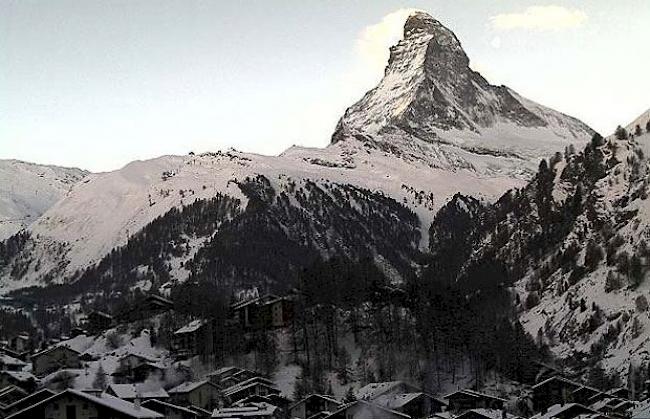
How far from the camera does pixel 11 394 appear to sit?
8319 centimetres

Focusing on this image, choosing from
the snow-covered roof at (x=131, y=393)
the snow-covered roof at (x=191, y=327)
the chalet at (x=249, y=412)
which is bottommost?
the chalet at (x=249, y=412)

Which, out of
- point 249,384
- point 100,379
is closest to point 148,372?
point 100,379

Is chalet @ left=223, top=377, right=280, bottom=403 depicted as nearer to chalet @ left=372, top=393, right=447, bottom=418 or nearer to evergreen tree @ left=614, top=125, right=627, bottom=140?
chalet @ left=372, top=393, right=447, bottom=418

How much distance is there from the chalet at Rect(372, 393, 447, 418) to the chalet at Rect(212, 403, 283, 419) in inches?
355

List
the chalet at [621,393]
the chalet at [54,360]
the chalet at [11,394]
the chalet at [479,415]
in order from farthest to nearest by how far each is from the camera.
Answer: the chalet at [54,360], the chalet at [621,393], the chalet at [11,394], the chalet at [479,415]

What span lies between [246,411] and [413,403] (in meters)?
15.7

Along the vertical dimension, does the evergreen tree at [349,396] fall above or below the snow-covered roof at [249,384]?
below

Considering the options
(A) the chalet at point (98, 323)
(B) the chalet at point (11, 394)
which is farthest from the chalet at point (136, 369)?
(A) the chalet at point (98, 323)

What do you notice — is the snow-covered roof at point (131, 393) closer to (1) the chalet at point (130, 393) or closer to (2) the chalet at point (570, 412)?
(1) the chalet at point (130, 393)

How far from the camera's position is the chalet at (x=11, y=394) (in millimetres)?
81312

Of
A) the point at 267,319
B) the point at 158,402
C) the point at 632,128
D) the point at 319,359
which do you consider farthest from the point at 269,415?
the point at 632,128

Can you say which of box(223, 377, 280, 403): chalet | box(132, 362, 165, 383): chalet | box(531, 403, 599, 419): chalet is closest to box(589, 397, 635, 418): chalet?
box(531, 403, 599, 419): chalet

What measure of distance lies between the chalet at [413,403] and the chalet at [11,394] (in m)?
29.4

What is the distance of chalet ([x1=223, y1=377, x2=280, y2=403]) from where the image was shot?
90.9m
